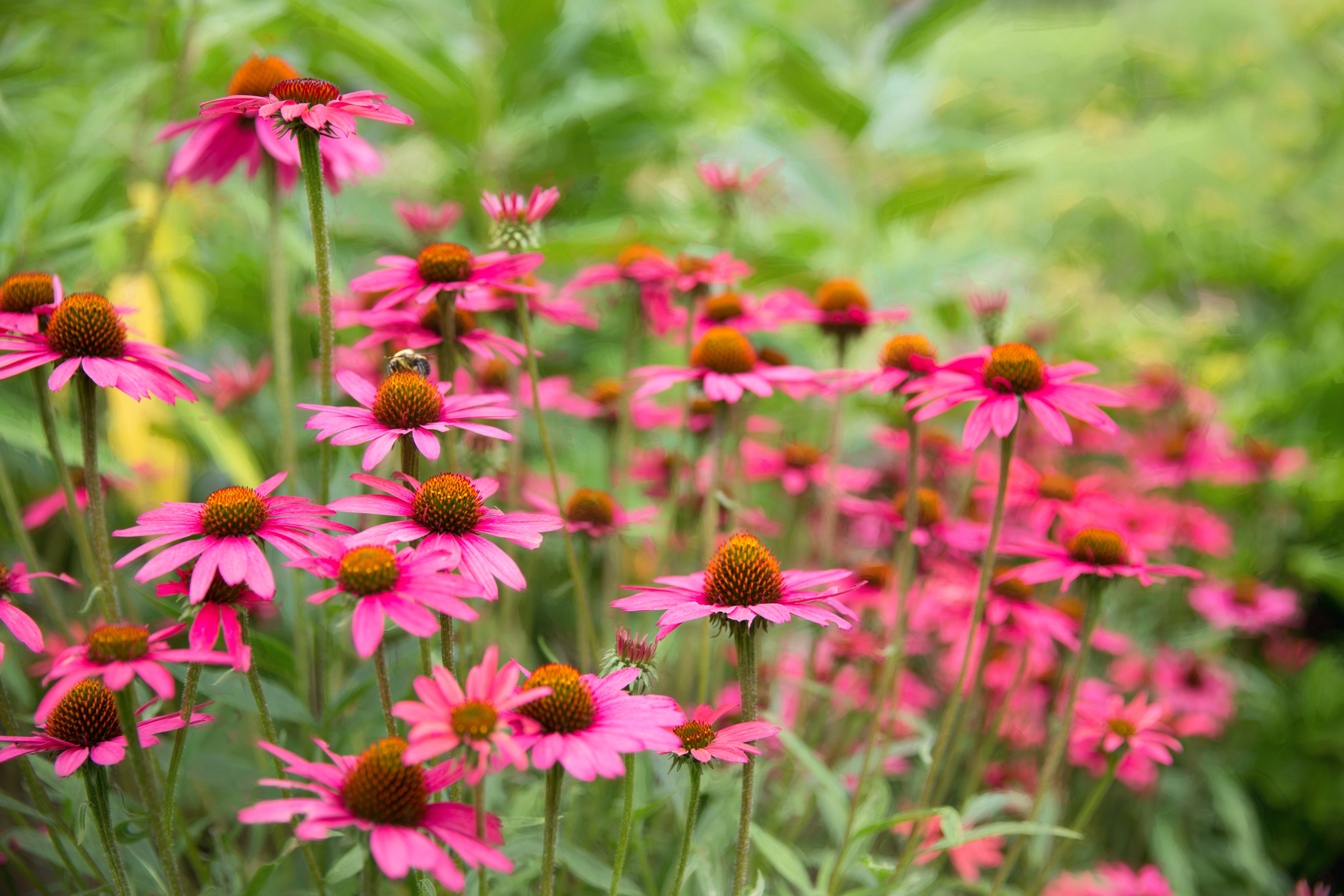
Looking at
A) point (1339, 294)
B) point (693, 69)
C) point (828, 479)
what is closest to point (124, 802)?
point (828, 479)

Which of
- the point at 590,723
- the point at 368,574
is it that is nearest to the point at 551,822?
the point at 590,723

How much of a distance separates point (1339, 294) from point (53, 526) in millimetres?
2865

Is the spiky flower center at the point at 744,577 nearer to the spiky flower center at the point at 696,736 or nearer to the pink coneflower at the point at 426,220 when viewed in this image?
the spiky flower center at the point at 696,736

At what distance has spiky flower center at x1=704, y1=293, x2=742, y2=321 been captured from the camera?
3.19 ft

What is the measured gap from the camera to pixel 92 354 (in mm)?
605

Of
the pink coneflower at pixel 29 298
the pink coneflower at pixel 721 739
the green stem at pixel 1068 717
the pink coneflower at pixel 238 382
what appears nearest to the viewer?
the pink coneflower at pixel 721 739

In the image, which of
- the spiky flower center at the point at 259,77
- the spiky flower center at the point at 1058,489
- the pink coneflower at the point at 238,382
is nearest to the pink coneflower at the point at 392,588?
the spiky flower center at the point at 259,77

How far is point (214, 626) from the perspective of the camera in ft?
1.70

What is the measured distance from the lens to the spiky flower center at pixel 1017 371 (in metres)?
0.72

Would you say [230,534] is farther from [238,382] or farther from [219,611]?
[238,382]

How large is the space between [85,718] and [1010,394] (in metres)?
0.71

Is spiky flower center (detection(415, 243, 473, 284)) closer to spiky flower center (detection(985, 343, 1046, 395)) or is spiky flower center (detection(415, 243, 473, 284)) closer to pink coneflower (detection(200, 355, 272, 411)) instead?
spiky flower center (detection(985, 343, 1046, 395))

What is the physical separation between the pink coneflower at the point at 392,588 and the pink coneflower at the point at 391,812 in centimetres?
6

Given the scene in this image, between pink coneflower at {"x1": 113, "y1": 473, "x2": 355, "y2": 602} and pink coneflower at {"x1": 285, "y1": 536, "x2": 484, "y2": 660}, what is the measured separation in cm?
3
